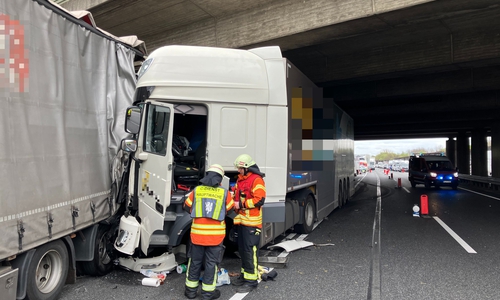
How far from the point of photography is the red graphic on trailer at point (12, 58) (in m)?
3.40

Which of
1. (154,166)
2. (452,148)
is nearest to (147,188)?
(154,166)

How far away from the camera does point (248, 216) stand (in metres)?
4.79

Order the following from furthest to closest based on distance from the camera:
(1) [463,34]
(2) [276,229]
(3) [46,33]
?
(1) [463,34]
(2) [276,229]
(3) [46,33]

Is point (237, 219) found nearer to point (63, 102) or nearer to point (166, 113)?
point (166, 113)

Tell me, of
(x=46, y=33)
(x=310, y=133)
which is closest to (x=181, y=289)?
(x=46, y=33)

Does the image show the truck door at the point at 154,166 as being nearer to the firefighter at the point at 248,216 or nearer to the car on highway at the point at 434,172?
the firefighter at the point at 248,216

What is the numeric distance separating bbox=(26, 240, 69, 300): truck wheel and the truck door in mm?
1003

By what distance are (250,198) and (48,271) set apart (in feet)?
8.26

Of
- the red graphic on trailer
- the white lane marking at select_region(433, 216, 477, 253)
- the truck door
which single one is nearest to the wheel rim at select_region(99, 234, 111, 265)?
the truck door

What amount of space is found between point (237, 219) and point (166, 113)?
1.76 meters

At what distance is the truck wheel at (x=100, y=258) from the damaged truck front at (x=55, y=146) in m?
0.01

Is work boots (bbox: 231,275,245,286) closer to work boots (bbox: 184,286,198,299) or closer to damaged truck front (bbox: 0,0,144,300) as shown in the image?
work boots (bbox: 184,286,198,299)

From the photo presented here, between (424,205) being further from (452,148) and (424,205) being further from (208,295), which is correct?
(452,148)

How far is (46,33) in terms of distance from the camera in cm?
397
